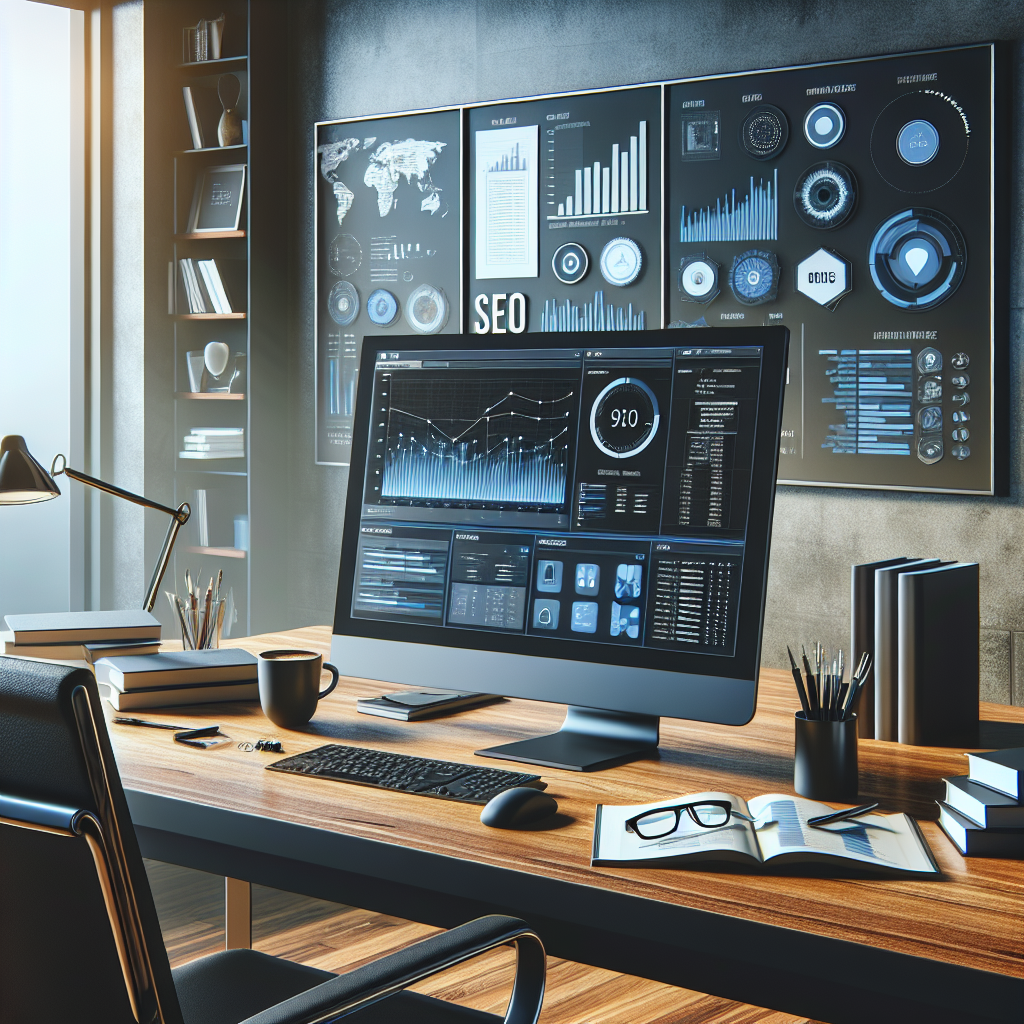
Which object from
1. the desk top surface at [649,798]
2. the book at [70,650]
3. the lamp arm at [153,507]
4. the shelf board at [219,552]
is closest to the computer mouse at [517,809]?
the desk top surface at [649,798]

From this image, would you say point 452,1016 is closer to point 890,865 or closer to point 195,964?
point 195,964

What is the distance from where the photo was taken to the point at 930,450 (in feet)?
10.5

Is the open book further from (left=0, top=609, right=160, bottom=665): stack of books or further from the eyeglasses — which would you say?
(left=0, top=609, right=160, bottom=665): stack of books

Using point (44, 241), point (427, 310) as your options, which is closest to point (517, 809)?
point (427, 310)

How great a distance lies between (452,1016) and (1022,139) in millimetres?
2668

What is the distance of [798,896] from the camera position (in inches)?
40.1

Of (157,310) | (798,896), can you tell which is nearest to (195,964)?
(798,896)

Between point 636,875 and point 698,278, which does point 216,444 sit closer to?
point 698,278

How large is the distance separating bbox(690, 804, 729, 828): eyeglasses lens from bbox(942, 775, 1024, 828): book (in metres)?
0.23

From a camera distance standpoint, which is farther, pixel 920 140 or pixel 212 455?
pixel 212 455

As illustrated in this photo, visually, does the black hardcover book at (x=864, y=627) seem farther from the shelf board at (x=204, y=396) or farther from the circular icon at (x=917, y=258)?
the shelf board at (x=204, y=396)

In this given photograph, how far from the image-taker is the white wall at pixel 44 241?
15.1ft

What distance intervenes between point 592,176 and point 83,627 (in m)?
2.44

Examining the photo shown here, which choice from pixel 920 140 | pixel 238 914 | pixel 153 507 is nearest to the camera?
pixel 238 914
